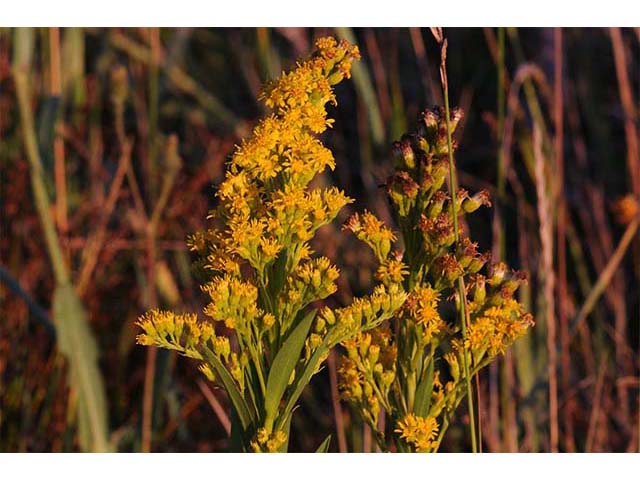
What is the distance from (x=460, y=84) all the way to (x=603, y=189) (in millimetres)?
552

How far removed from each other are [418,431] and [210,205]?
1.59 metres

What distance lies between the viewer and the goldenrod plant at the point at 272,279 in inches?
30.4

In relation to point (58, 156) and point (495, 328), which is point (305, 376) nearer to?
point (495, 328)

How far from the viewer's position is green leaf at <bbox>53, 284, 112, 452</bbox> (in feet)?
4.70

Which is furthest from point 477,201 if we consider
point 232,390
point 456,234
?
point 232,390

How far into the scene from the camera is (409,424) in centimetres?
81

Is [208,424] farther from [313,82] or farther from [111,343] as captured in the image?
[313,82]

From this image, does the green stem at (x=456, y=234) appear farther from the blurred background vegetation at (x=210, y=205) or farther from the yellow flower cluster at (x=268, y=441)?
the blurred background vegetation at (x=210, y=205)

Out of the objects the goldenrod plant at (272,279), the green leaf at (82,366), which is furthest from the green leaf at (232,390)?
the green leaf at (82,366)

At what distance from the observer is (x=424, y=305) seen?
2.66 feet

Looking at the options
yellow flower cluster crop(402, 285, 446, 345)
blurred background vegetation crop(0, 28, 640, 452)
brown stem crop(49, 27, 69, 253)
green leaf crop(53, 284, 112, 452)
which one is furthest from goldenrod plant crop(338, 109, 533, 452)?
brown stem crop(49, 27, 69, 253)

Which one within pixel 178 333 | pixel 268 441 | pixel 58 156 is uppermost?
pixel 58 156

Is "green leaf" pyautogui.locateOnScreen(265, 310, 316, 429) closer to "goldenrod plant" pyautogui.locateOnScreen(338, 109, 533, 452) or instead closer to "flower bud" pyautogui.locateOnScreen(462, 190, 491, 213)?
"goldenrod plant" pyautogui.locateOnScreen(338, 109, 533, 452)

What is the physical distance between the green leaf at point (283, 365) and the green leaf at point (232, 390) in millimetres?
25
